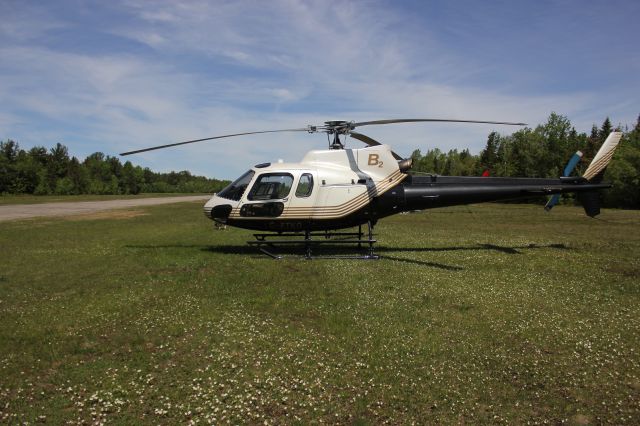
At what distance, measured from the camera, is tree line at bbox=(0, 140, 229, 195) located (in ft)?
279

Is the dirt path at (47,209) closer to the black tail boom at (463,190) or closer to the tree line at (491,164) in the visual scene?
the black tail boom at (463,190)

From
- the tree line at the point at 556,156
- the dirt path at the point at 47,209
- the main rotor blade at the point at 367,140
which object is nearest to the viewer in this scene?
the main rotor blade at the point at 367,140

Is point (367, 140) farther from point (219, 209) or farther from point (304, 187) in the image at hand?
point (219, 209)

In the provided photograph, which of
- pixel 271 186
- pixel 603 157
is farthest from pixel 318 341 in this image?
pixel 603 157

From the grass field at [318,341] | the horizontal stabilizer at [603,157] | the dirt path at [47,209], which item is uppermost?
the horizontal stabilizer at [603,157]

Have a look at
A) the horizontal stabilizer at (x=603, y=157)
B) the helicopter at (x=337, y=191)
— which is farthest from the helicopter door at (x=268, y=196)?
the horizontal stabilizer at (x=603, y=157)

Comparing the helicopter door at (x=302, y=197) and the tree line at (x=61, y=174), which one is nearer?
the helicopter door at (x=302, y=197)

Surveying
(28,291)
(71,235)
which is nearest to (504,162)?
(71,235)

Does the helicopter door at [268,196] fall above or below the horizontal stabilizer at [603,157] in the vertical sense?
below

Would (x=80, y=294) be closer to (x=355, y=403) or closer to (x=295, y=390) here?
(x=295, y=390)

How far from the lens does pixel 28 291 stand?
935 cm

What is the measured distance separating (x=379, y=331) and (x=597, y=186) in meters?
12.0

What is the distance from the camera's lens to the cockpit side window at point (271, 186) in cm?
1305

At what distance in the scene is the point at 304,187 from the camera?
42.8 feet
